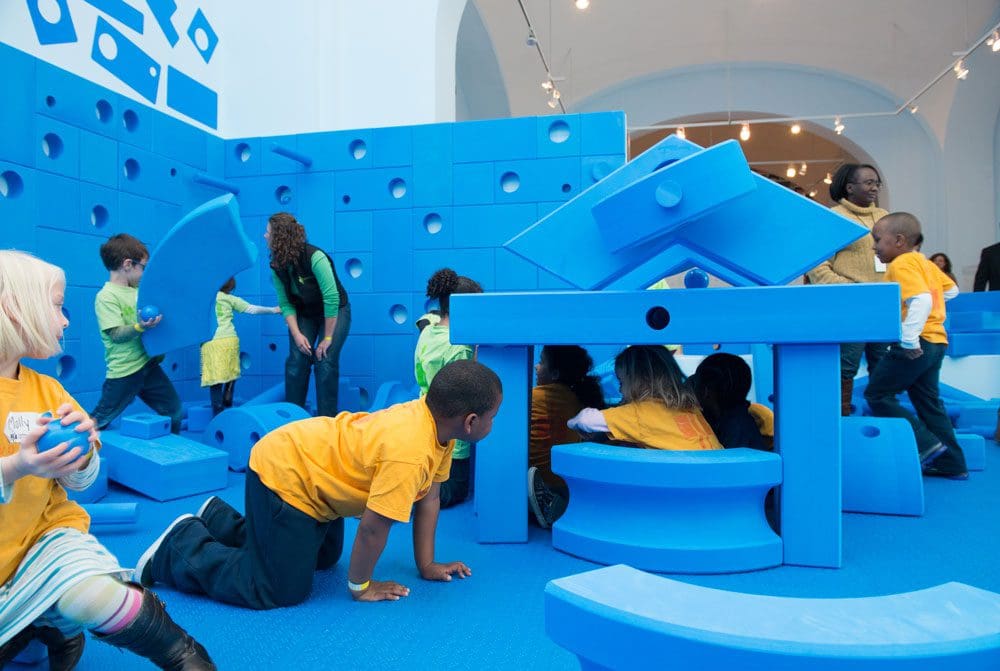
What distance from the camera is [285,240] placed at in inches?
164

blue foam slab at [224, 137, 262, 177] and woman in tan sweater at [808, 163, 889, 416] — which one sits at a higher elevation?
blue foam slab at [224, 137, 262, 177]

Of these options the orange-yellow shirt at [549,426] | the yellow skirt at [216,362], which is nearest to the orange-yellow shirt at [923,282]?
the orange-yellow shirt at [549,426]

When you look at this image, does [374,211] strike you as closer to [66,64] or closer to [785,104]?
[66,64]

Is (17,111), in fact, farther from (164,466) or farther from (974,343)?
(974,343)

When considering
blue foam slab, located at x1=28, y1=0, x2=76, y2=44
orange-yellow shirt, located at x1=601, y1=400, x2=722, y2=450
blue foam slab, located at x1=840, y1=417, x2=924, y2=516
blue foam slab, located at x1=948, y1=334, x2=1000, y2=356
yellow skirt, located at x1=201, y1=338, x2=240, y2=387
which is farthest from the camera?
blue foam slab, located at x1=948, y1=334, x2=1000, y2=356

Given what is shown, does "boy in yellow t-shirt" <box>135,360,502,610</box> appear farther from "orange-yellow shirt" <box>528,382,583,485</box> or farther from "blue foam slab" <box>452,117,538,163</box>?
"blue foam slab" <box>452,117,538,163</box>

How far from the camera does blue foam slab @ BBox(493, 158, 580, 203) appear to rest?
4859mm

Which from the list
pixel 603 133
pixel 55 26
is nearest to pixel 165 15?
pixel 55 26

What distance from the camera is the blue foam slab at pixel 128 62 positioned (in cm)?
461

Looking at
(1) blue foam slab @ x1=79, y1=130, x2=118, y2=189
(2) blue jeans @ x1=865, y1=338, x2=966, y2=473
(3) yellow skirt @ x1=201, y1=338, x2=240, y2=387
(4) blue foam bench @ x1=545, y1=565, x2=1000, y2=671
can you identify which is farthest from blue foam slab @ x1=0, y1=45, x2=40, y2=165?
(2) blue jeans @ x1=865, y1=338, x2=966, y2=473

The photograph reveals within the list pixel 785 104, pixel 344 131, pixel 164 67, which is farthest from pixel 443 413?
pixel 785 104

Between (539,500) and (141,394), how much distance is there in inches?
94.0

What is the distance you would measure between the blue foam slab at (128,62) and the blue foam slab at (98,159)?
0.56m

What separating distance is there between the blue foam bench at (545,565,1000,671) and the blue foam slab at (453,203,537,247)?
4.04 metres
